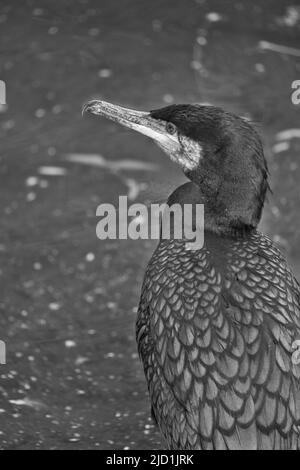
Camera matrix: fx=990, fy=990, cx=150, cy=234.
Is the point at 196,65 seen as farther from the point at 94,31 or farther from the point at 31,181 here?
the point at 31,181

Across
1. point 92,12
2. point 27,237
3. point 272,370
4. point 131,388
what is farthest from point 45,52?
point 272,370

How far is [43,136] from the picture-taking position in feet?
22.6

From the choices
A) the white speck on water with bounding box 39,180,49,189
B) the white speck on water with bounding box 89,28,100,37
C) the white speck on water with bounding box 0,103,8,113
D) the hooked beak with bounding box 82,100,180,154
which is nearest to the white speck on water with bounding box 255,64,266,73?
the white speck on water with bounding box 89,28,100,37

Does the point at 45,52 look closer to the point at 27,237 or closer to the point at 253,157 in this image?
the point at 27,237

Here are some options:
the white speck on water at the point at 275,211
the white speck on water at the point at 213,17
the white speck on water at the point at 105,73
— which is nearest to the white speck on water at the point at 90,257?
the white speck on water at the point at 275,211

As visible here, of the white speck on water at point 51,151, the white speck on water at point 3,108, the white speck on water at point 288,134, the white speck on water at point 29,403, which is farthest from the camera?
the white speck on water at point 3,108

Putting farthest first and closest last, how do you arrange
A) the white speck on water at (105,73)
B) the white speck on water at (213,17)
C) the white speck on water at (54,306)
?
the white speck on water at (213,17) < the white speck on water at (105,73) < the white speck on water at (54,306)

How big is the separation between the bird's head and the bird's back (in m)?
0.13

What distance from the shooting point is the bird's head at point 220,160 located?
3963 mm

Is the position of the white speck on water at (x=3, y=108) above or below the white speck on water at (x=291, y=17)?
below

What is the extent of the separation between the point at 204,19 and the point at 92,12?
913 millimetres

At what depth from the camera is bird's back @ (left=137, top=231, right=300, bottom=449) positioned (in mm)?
3562

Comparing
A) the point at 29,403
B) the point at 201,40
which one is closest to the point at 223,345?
the point at 29,403

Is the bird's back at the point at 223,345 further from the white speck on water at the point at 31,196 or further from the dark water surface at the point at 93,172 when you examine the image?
the white speck on water at the point at 31,196
